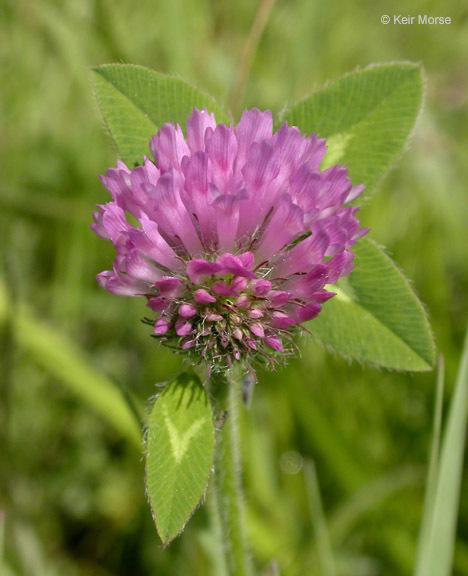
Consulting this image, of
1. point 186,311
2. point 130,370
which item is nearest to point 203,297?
point 186,311

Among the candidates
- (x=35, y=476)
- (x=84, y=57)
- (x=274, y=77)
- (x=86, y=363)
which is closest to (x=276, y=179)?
(x=86, y=363)

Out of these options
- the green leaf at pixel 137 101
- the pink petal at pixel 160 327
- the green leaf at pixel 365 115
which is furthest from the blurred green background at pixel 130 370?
the pink petal at pixel 160 327

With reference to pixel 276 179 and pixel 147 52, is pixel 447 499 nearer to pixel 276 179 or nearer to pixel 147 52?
pixel 276 179

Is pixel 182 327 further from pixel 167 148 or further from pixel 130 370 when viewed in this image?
pixel 130 370

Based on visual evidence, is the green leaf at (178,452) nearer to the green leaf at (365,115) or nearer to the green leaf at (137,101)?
the green leaf at (137,101)

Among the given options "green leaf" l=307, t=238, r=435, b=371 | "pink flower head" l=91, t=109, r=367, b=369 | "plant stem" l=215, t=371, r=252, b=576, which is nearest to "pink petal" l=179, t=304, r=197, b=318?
"pink flower head" l=91, t=109, r=367, b=369

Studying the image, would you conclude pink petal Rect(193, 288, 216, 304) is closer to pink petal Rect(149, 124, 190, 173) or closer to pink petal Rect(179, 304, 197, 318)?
pink petal Rect(179, 304, 197, 318)

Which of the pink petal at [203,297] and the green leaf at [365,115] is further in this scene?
the green leaf at [365,115]
